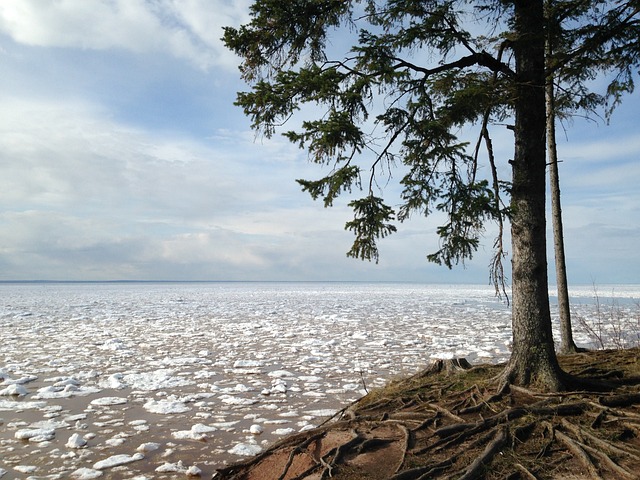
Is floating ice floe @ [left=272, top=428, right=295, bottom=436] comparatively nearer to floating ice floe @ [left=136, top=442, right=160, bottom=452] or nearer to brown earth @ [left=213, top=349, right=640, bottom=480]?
brown earth @ [left=213, top=349, right=640, bottom=480]

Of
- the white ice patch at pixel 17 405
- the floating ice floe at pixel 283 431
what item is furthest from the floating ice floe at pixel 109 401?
the floating ice floe at pixel 283 431

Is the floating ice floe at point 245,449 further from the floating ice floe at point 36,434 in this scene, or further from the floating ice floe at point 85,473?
the floating ice floe at point 36,434

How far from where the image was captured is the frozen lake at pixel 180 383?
5.71 metres

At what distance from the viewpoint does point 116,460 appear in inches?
215

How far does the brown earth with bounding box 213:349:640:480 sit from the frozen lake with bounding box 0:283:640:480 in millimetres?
1192

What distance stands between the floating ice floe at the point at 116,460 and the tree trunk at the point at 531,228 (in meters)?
5.15

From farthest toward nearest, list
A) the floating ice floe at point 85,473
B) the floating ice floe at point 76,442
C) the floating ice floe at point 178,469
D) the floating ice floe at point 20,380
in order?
the floating ice floe at point 20,380, the floating ice floe at point 76,442, the floating ice floe at point 178,469, the floating ice floe at point 85,473

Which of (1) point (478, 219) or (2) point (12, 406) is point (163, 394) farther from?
(1) point (478, 219)

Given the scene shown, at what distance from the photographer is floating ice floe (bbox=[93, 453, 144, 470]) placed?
5312 mm

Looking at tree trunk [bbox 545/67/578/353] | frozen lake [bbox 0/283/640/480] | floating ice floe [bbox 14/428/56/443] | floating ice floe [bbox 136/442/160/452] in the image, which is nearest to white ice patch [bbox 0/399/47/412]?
frozen lake [bbox 0/283/640/480]

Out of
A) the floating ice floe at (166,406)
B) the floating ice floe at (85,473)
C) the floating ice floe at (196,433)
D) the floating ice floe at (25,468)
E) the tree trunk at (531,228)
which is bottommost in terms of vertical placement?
the floating ice floe at (85,473)

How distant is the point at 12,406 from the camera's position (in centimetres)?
753

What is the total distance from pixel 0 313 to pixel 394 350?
2237 centimetres

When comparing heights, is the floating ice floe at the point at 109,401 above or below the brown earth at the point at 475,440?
below
